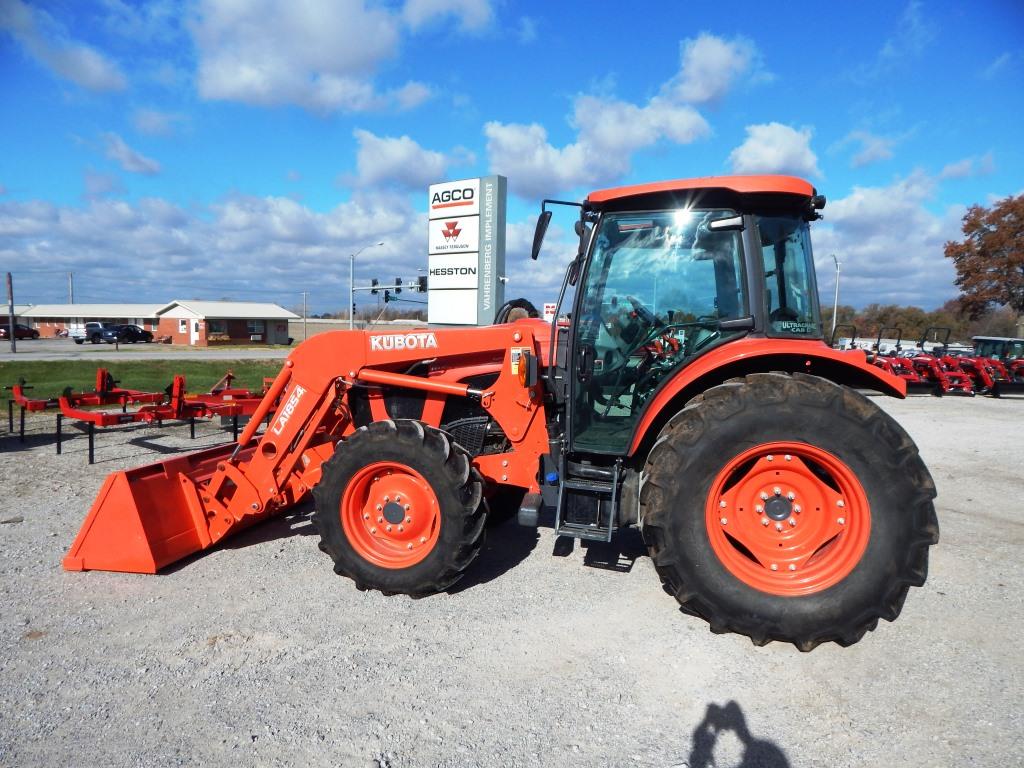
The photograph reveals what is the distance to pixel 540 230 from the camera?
148 inches

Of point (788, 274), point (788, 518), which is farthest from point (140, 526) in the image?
point (788, 274)

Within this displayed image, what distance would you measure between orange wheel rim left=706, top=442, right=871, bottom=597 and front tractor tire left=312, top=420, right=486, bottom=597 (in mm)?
1469

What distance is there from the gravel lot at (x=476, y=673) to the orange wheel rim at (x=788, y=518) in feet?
1.39

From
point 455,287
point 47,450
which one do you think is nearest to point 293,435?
point 47,450

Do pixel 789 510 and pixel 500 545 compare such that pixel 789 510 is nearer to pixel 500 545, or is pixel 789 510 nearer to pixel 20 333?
pixel 500 545

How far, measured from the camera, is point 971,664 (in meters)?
3.24

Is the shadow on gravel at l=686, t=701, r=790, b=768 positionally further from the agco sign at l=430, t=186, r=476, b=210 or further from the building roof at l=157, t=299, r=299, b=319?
the building roof at l=157, t=299, r=299, b=319

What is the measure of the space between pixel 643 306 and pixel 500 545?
2245mm

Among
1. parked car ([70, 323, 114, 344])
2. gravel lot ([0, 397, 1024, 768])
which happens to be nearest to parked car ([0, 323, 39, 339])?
parked car ([70, 323, 114, 344])

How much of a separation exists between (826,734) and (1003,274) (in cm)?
3760

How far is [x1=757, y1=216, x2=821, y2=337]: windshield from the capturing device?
377 centimetres

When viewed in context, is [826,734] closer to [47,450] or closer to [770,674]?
[770,674]

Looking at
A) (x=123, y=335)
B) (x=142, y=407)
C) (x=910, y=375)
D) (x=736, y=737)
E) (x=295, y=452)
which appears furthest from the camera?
(x=123, y=335)

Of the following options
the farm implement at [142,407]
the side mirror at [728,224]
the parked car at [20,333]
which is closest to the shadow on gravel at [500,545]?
the side mirror at [728,224]
